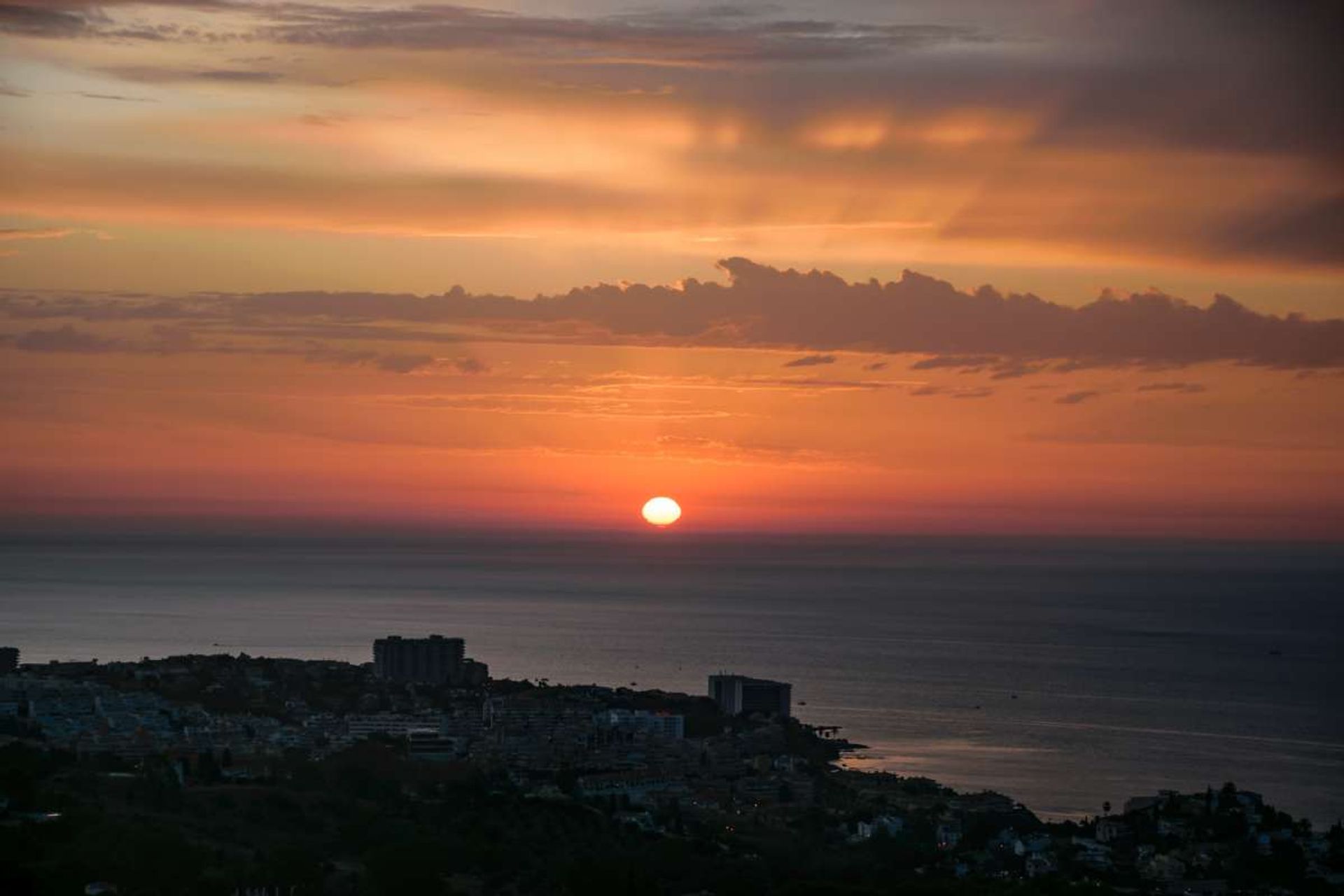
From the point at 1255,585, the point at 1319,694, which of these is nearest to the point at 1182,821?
the point at 1319,694

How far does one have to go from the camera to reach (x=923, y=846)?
67.1 ft

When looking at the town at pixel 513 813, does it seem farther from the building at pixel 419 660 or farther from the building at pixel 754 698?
the building at pixel 419 660

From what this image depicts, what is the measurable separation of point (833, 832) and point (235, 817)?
7185mm

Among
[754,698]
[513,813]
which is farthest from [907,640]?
[513,813]

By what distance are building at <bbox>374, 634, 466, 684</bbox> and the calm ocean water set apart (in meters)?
8.31

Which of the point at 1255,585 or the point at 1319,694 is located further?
the point at 1255,585

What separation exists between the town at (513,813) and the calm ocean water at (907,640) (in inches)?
183

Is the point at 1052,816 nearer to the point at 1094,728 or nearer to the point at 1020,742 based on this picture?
the point at 1020,742

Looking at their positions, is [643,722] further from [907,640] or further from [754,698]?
[907,640]

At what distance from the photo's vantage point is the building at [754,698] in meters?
37.3

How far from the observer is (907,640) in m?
66.2

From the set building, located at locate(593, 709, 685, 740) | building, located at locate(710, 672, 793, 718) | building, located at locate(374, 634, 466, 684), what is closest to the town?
building, located at locate(593, 709, 685, 740)

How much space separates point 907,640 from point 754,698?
97.8 feet

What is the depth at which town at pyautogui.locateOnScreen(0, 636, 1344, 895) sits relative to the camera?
52.8ft
